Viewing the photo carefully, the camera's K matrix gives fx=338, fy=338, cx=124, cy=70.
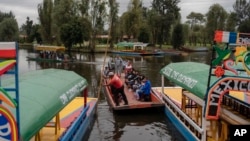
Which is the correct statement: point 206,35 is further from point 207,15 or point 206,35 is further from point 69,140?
point 69,140

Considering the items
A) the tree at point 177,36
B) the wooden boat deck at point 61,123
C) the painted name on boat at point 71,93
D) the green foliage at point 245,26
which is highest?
the green foliage at point 245,26

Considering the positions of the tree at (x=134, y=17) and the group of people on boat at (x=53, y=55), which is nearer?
the group of people on boat at (x=53, y=55)

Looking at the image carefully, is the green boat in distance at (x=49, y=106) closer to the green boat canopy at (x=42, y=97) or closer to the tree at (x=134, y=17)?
the green boat canopy at (x=42, y=97)

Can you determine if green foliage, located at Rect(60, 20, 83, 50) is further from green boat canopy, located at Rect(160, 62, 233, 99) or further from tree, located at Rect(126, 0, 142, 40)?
green boat canopy, located at Rect(160, 62, 233, 99)

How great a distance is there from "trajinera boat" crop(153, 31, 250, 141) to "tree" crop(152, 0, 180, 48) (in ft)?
206

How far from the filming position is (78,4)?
218 ft

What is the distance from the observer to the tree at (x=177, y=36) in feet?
238

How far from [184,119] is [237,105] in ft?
10.4

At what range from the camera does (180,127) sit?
13344 mm

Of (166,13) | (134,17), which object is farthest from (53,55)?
(166,13)

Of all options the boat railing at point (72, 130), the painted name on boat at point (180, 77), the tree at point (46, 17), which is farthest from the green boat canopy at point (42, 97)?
the tree at point (46, 17)

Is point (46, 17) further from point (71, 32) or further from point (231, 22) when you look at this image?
point (231, 22)

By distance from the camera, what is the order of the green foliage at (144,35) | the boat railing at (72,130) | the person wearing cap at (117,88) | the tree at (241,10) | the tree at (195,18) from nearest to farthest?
the boat railing at (72,130) < the person wearing cap at (117,88) < the green foliage at (144,35) < the tree at (241,10) < the tree at (195,18)

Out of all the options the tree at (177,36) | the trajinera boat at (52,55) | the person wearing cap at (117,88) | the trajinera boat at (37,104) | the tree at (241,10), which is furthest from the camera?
the tree at (241,10)
